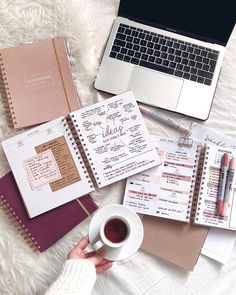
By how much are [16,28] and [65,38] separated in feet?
0.34

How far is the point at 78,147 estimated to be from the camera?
0.85 m

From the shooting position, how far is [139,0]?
0.86 metres

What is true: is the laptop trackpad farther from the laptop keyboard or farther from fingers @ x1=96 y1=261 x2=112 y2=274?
fingers @ x1=96 y1=261 x2=112 y2=274

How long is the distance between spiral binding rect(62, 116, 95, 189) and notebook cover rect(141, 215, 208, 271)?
0.15 metres

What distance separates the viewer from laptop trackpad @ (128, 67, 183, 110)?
863mm

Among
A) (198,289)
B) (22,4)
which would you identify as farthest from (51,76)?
(198,289)

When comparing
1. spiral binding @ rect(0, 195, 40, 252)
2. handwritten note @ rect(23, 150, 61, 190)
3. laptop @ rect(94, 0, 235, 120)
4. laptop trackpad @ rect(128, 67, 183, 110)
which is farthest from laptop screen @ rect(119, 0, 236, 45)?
spiral binding @ rect(0, 195, 40, 252)

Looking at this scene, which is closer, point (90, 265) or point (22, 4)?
point (90, 265)

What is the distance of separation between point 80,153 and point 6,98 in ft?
0.62

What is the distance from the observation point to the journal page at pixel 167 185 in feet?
2.71

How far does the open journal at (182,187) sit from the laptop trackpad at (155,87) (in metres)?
0.08

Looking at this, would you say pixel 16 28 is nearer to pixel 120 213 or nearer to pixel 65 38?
pixel 65 38

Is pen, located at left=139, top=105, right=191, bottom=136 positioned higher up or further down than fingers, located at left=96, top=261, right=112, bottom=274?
higher up

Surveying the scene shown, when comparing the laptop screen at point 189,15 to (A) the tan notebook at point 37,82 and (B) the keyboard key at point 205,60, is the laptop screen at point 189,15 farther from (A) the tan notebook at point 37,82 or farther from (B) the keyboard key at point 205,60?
(A) the tan notebook at point 37,82
